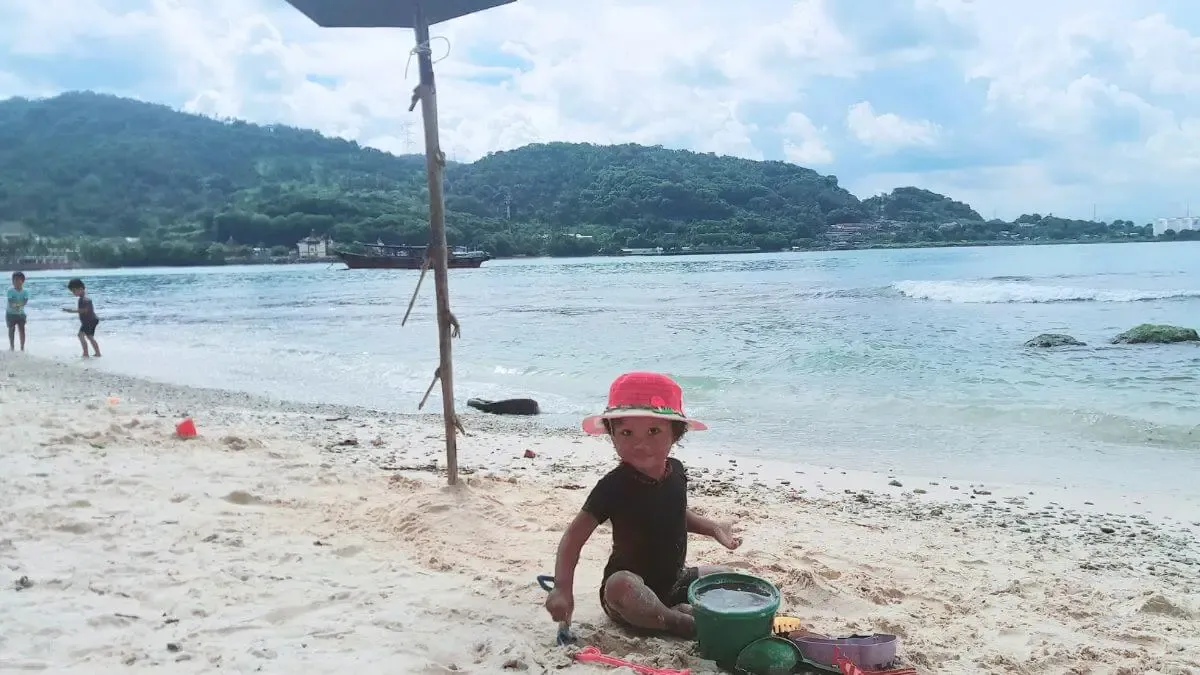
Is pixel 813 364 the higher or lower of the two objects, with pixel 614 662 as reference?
lower

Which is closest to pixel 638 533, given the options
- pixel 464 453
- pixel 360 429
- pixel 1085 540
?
pixel 1085 540

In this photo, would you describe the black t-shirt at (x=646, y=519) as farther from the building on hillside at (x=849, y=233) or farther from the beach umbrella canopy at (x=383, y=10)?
the building on hillside at (x=849, y=233)

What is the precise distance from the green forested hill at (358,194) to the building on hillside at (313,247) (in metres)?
1.08

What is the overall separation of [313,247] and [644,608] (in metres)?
84.5

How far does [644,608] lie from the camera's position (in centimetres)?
315

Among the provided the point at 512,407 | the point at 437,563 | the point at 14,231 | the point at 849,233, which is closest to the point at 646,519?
the point at 437,563

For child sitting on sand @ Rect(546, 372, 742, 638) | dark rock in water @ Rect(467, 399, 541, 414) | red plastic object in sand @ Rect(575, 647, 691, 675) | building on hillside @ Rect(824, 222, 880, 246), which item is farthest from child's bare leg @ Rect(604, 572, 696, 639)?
building on hillside @ Rect(824, 222, 880, 246)

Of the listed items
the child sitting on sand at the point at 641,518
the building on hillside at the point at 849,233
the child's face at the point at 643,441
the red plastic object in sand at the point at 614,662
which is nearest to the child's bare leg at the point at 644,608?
the child sitting on sand at the point at 641,518

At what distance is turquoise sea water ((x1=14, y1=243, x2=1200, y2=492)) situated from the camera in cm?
813

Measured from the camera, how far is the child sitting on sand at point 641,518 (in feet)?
9.94

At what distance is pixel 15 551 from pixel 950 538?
5.12m

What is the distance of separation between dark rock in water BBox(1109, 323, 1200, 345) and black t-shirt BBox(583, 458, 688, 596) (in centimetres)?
1555

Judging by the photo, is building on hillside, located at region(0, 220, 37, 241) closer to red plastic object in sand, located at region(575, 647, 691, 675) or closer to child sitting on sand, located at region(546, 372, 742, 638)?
child sitting on sand, located at region(546, 372, 742, 638)

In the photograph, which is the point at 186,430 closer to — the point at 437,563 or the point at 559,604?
the point at 437,563
